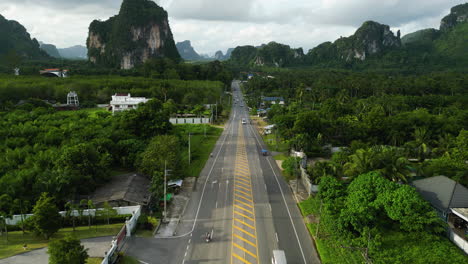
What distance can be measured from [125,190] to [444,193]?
110ft

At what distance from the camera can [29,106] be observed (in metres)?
77.6

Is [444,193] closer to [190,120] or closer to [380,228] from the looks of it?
[380,228]

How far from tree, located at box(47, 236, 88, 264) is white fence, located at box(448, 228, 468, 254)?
3056cm

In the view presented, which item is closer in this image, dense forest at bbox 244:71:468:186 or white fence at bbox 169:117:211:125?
dense forest at bbox 244:71:468:186

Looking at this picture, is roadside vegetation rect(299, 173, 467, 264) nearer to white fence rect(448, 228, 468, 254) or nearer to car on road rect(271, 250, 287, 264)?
white fence rect(448, 228, 468, 254)

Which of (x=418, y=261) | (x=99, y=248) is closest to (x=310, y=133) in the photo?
(x=418, y=261)

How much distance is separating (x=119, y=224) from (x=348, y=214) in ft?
71.1

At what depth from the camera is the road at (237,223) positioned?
2644 cm

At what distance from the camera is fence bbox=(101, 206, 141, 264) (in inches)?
957

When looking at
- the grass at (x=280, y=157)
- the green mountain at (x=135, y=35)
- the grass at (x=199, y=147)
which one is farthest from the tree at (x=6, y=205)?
the green mountain at (x=135, y=35)

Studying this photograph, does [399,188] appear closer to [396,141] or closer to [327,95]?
[396,141]

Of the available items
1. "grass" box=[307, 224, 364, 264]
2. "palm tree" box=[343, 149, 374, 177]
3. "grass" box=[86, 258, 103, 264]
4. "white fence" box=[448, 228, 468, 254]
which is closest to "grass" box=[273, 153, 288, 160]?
"palm tree" box=[343, 149, 374, 177]

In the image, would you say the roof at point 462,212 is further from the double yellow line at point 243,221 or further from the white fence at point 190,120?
the white fence at point 190,120

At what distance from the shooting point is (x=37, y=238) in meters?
28.0
